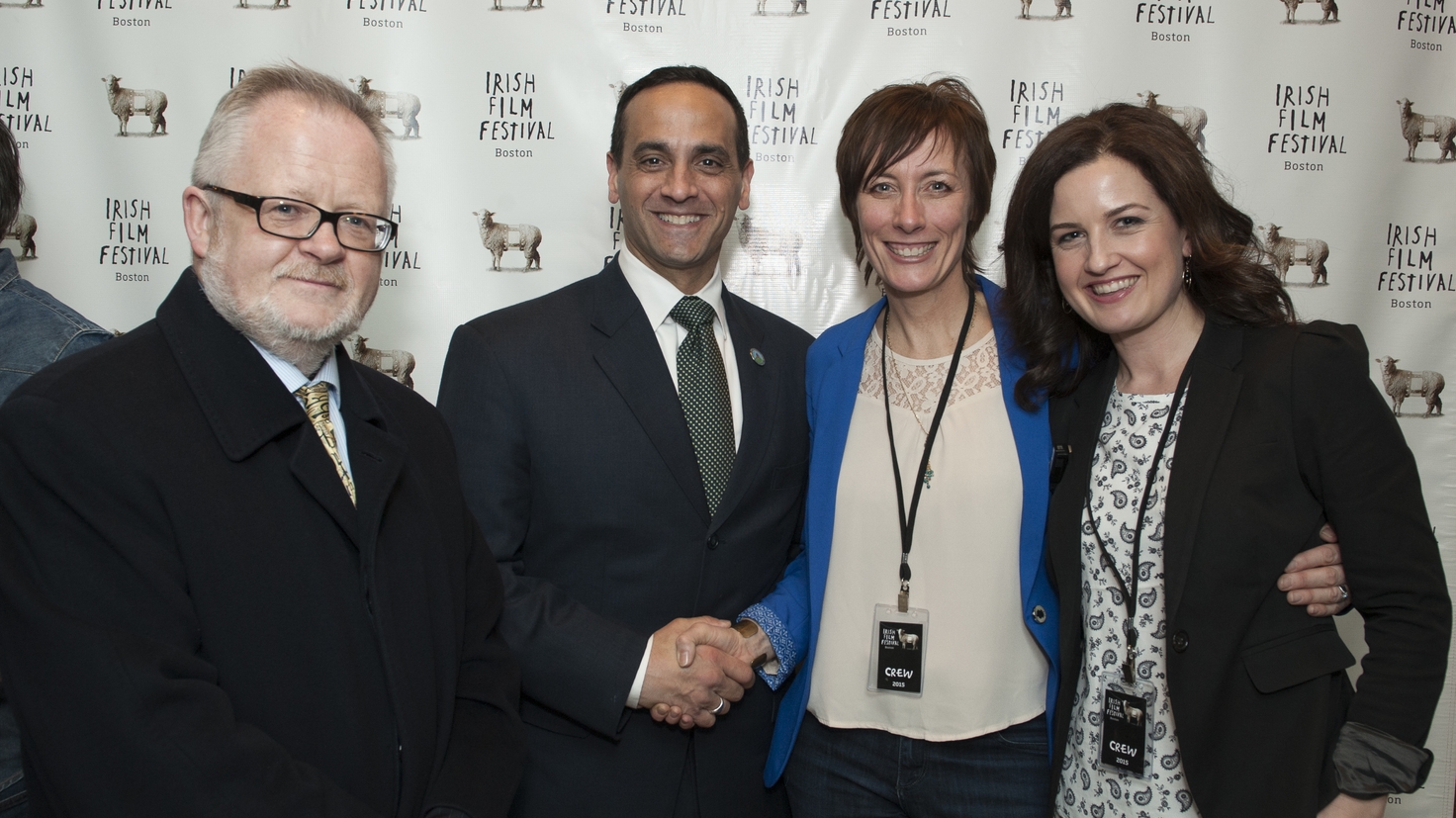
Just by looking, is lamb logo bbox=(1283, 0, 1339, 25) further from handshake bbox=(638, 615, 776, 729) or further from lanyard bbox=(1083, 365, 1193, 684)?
handshake bbox=(638, 615, 776, 729)

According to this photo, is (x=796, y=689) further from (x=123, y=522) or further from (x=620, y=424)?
(x=123, y=522)

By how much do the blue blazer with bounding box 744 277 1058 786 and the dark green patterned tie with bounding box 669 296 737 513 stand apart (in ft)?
0.69

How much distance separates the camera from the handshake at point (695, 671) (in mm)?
1752

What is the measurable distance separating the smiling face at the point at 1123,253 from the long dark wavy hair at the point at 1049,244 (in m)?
0.02

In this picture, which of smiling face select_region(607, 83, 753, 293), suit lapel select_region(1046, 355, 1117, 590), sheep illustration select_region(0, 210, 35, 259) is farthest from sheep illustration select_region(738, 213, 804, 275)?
sheep illustration select_region(0, 210, 35, 259)

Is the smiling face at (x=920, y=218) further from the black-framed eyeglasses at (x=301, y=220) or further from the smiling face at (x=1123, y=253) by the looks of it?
the black-framed eyeglasses at (x=301, y=220)

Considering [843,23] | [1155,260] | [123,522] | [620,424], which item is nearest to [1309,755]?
[1155,260]

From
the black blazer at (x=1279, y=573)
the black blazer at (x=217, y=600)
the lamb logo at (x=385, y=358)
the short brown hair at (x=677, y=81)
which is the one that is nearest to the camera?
the black blazer at (x=217, y=600)

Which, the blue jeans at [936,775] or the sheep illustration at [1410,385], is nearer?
the blue jeans at [936,775]

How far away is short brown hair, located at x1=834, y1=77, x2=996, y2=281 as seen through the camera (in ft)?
6.24

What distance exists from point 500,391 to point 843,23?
1.59 meters

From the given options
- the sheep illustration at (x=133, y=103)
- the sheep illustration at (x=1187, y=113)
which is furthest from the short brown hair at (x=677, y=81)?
the sheep illustration at (x=133, y=103)

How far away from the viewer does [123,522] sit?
1.06 m

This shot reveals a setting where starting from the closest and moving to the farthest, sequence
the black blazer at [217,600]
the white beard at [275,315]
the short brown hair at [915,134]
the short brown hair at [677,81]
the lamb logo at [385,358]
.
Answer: the black blazer at [217,600] < the white beard at [275,315] < the short brown hair at [915,134] < the short brown hair at [677,81] < the lamb logo at [385,358]
